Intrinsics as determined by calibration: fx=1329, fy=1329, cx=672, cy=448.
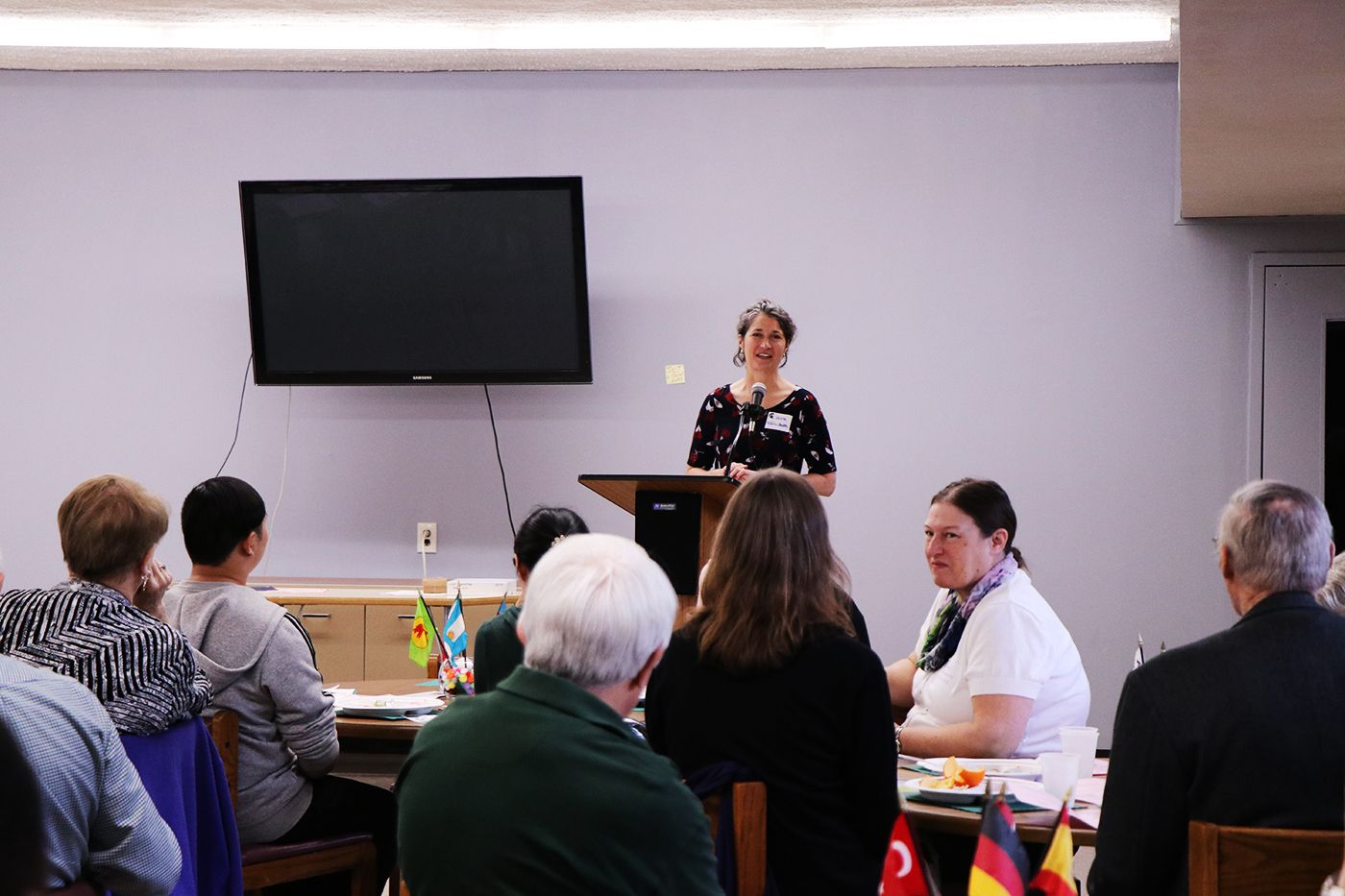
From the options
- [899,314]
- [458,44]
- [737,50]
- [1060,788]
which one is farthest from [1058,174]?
[1060,788]

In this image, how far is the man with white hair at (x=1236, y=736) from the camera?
6.24ft

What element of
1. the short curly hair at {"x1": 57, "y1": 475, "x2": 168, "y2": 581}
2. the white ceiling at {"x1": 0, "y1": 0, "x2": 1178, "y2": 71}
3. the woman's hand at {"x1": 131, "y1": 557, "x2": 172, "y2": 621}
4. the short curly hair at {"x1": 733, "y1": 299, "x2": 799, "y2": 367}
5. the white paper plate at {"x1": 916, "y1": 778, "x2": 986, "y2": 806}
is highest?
the white ceiling at {"x1": 0, "y1": 0, "x2": 1178, "y2": 71}

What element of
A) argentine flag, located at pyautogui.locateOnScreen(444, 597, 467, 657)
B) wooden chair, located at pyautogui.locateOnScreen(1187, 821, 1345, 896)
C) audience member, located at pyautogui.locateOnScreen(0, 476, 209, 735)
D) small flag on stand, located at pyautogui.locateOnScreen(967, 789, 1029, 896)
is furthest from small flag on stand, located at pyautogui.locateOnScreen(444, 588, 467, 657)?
small flag on stand, located at pyautogui.locateOnScreen(967, 789, 1029, 896)

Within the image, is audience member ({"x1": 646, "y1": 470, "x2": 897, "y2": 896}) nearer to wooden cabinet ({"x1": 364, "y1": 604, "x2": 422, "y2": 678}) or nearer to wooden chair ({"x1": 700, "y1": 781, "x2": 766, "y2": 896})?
→ wooden chair ({"x1": 700, "y1": 781, "x2": 766, "y2": 896})

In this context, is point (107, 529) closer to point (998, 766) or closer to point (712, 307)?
point (998, 766)

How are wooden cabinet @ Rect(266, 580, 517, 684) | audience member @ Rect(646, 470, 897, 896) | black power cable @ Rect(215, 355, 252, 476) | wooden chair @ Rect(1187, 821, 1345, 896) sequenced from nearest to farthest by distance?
wooden chair @ Rect(1187, 821, 1345, 896) < audience member @ Rect(646, 470, 897, 896) < wooden cabinet @ Rect(266, 580, 517, 684) < black power cable @ Rect(215, 355, 252, 476)

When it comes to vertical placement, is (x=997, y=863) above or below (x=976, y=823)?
above

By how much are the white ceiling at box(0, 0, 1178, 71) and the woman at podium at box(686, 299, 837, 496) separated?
138 cm

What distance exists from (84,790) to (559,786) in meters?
0.80

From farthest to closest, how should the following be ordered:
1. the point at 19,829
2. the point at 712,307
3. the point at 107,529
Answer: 1. the point at 712,307
2. the point at 107,529
3. the point at 19,829

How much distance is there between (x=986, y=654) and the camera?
9.27 feet

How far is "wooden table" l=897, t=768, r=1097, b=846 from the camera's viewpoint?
217cm

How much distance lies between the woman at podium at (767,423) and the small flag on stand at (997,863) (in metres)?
3.21

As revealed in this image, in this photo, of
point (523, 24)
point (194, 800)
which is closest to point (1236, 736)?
point (194, 800)
